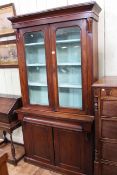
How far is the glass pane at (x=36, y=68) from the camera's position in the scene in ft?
7.60

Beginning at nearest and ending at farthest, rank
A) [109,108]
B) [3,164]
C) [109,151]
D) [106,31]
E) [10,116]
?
1. [3,164]
2. [109,108]
3. [109,151]
4. [106,31]
5. [10,116]

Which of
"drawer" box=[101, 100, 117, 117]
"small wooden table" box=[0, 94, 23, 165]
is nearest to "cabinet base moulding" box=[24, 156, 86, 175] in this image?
"small wooden table" box=[0, 94, 23, 165]

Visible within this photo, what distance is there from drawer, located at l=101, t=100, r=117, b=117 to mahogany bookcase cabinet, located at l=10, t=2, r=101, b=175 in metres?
0.21

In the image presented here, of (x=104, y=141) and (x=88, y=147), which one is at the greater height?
(x=104, y=141)

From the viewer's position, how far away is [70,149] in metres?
2.26

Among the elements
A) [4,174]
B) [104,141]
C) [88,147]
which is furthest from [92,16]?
[4,174]

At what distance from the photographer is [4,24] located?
2848mm

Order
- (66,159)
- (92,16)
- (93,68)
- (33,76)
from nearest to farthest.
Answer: (92,16)
(93,68)
(66,159)
(33,76)

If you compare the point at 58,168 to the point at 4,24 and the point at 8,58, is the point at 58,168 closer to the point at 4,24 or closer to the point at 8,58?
the point at 8,58

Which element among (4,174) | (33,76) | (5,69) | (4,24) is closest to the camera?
(4,174)

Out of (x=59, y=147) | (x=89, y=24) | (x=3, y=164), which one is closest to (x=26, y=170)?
(x=59, y=147)

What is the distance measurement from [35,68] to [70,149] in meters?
1.13

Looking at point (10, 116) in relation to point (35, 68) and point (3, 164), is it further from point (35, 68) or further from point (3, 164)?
point (3, 164)

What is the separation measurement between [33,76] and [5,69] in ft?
2.69
